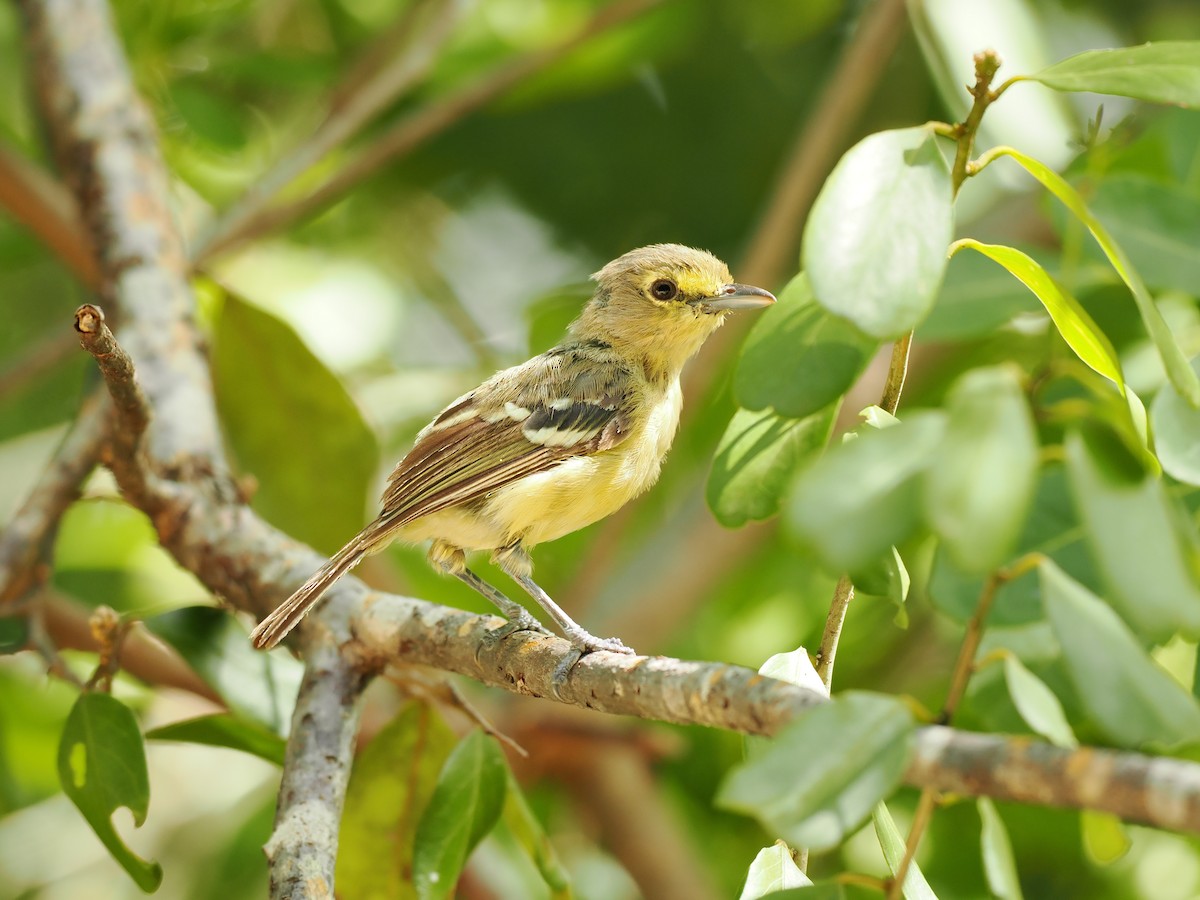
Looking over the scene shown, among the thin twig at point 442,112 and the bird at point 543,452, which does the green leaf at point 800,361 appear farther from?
the thin twig at point 442,112

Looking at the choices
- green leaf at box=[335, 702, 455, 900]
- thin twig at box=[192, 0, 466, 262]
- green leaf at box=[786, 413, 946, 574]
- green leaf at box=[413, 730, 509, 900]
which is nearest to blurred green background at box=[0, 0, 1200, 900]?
thin twig at box=[192, 0, 466, 262]

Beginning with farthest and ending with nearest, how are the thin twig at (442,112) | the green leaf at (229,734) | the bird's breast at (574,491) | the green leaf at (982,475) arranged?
the thin twig at (442,112), the bird's breast at (574,491), the green leaf at (229,734), the green leaf at (982,475)

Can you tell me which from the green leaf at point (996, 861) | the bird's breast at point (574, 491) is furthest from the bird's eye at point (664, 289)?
the green leaf at point (996, 861)

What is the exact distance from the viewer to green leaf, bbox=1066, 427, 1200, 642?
106cm

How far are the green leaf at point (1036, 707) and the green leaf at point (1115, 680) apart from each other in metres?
0.13

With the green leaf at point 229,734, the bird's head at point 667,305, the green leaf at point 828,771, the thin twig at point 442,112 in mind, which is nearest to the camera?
the green leaf at point 828,771

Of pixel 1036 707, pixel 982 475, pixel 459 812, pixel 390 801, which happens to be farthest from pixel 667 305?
pixel 982 475

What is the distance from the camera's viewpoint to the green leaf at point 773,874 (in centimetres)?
158

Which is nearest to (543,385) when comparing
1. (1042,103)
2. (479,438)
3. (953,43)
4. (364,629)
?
(479,438)

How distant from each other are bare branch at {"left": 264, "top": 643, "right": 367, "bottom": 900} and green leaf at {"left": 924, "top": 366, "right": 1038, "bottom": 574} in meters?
1.18

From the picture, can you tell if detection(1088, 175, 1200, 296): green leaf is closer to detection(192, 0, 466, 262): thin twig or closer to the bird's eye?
the bird's eye

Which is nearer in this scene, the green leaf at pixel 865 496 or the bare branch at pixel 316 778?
the green leaf at pixel 865 496

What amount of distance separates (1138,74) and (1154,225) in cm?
84

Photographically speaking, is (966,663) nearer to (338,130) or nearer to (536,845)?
(536,845)
